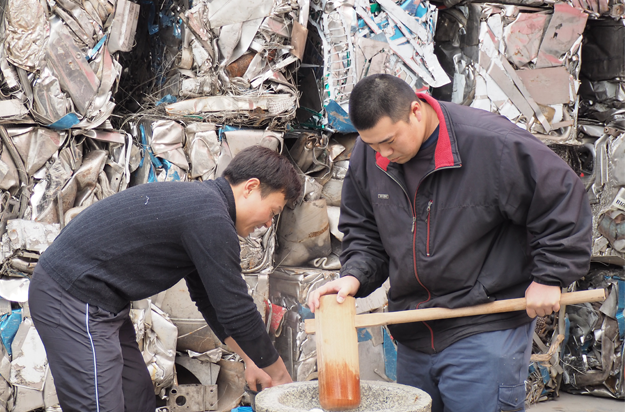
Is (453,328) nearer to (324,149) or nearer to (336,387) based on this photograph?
(336,387)

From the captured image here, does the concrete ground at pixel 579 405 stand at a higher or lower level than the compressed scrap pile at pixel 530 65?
lower

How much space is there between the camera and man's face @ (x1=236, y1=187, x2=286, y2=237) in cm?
229

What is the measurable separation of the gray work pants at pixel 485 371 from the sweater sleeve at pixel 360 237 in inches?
14.2

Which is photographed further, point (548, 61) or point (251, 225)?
point (548, 61)

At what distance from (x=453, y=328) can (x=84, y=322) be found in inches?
48.2

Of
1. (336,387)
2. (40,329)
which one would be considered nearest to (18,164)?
(40,329)

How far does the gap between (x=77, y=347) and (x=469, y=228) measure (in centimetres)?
135

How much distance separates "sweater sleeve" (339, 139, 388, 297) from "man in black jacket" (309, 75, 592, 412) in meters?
0.07

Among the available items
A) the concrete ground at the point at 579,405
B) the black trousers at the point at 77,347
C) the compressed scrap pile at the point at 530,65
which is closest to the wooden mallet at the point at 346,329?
the black trousers at the point at 77,347

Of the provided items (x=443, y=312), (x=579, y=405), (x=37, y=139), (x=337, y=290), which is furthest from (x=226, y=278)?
(x=579, y=405)

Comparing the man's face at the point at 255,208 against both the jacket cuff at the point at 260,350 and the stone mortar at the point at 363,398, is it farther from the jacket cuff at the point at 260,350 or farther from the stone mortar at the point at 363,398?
the stone mortar at the point at 363,398

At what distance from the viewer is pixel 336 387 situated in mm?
1976

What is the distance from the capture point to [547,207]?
6.37ft

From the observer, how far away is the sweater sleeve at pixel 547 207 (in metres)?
1.92
